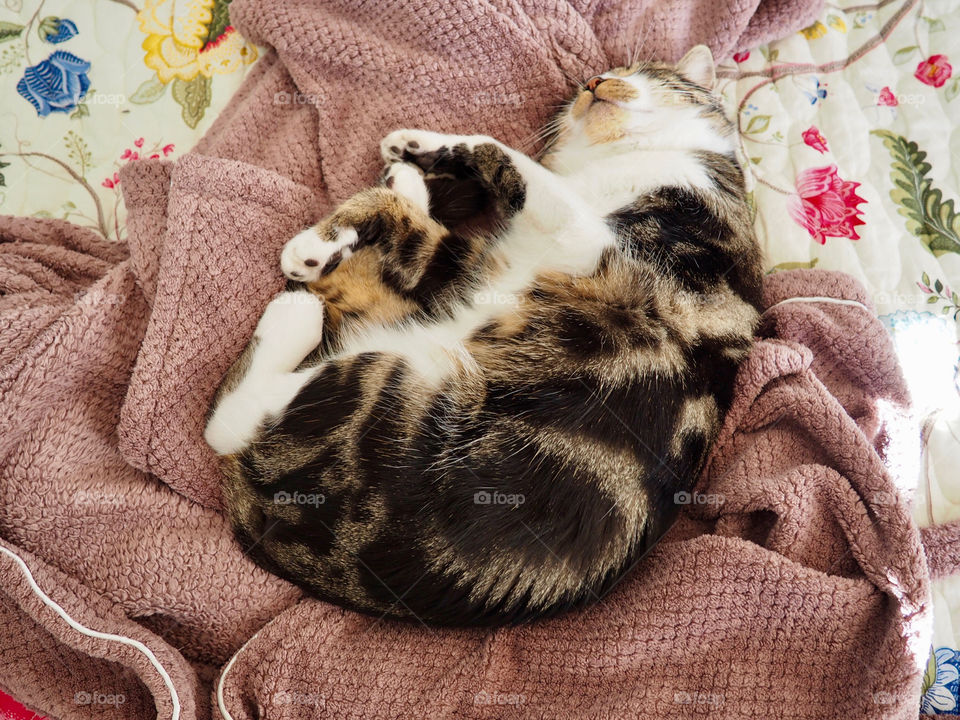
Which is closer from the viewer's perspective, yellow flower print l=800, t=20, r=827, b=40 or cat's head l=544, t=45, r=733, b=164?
cat's head l=544, t=45, r=733, b=164

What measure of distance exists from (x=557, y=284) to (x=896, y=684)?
80cm

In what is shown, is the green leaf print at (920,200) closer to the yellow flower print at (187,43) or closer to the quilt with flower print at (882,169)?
the quilt with flower print at (882,169)

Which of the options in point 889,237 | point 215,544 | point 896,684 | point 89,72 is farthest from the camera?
point 89,72

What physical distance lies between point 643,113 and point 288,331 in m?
0.83

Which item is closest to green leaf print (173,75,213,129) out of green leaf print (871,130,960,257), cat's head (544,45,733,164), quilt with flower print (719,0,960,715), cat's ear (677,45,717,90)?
cat's head (544,45,733,164)

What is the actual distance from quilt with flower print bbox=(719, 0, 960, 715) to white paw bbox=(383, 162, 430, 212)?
0.71 metres

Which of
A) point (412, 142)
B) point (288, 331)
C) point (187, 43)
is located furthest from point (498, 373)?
point (187, 43)

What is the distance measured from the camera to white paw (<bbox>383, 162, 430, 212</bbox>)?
124cm

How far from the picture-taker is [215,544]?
1107 millimetres

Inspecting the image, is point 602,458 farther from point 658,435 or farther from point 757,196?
point 757,196

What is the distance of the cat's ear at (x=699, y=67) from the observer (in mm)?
1385

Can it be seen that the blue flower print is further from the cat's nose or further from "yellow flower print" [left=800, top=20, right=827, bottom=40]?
"yellow flower print" [left=800, top=20, right=827, bottom=40]

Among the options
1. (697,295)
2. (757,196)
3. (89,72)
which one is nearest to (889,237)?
(757,196)

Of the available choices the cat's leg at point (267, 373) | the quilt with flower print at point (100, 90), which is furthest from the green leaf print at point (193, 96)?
the cat's leg at point (267, 373)
